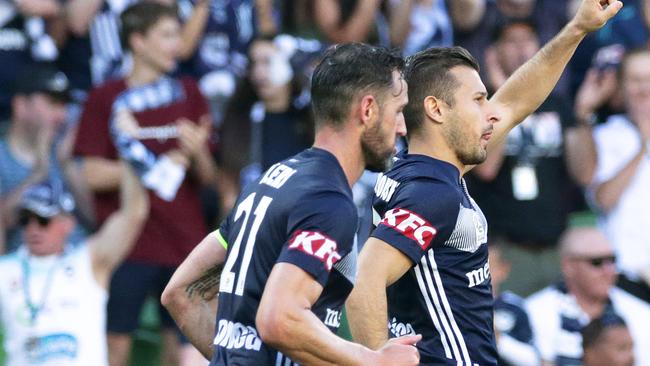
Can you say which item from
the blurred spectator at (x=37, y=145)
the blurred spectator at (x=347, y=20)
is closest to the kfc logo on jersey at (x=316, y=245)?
the blurred spectator at (x=37, y=145)

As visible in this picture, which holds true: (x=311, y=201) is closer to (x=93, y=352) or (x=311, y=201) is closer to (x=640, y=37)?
(x=93, y=352)

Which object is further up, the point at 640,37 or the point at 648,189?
the point at 640,37

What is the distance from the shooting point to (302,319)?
14.0ft

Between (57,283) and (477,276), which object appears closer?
(477,276)

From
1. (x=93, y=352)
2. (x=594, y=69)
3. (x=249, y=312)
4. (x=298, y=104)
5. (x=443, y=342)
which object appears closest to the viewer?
(x=249, y=312)

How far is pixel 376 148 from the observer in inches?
185

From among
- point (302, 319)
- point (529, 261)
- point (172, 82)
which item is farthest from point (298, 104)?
point (302, 319)

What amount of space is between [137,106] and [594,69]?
355 cm

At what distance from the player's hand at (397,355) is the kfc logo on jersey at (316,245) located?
34 cm

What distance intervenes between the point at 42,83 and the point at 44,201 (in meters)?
1.23

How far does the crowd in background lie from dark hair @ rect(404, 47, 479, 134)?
3442 mm

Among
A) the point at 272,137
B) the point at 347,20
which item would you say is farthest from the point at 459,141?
the point at 347,20

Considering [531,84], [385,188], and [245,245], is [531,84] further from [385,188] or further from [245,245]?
[245,245]

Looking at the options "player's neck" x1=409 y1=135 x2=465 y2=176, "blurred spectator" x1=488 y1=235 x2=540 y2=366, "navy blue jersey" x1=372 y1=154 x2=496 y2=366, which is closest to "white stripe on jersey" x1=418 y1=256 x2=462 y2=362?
"navy blue jersey" x1=372 y1=154 x2=496 y2=366
